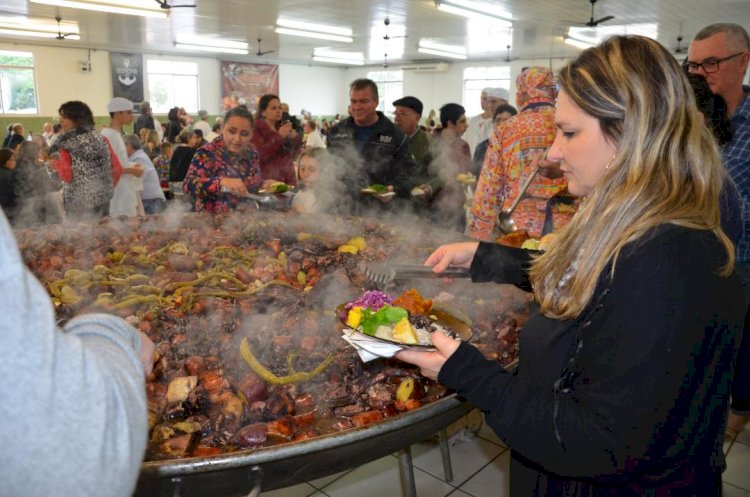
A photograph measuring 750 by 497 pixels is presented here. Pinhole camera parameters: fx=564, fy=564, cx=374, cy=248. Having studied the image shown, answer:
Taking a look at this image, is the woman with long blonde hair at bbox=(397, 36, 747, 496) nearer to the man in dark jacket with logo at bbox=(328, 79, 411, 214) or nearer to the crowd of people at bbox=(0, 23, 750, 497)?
the crowd of people at bbox=(0, 23, 750, 497)

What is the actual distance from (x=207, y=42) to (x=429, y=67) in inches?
367

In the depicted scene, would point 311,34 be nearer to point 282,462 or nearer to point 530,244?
point 530,244

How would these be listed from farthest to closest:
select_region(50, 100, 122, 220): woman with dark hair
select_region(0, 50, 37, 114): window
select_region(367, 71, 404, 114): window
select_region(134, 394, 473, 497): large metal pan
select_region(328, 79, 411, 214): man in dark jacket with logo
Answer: select_region(367, 71, 404, 114): window → select_region(0, 50, 37, 114): window → select_region(50, 100, 122, 220): woman with dark hair → select_region(328, 79, 411, 214): man in dark jacket with logo → select_region(134, 394, 473, 497): large metal pan

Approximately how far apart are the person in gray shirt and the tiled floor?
2.47 metres

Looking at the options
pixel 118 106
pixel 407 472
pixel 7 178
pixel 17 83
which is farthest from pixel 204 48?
pixel 407 472

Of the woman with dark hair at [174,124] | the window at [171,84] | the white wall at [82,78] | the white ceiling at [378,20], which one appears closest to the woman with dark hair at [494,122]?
the white ceiling at [378,20]

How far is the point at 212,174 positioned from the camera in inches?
176

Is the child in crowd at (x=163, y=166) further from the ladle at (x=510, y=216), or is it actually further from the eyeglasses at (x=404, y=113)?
the ladle at (x=510, y=216)

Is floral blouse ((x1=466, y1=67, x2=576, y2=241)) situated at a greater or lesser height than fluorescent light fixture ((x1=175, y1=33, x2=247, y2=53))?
lesser

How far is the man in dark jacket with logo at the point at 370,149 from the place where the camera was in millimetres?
5230

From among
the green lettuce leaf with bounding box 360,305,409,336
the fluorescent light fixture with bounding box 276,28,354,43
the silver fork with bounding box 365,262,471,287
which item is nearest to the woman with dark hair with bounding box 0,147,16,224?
the silver fork with bounding box 365,262,471,287

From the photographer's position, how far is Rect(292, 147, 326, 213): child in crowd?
202 inches

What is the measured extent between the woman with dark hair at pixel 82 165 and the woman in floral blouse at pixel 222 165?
1782mm

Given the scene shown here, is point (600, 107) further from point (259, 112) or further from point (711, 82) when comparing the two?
point (259, 112)
